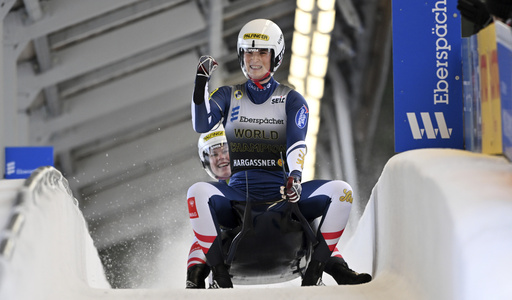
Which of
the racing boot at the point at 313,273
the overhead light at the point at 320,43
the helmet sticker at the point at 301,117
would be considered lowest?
the racing boot at the point at 313,273

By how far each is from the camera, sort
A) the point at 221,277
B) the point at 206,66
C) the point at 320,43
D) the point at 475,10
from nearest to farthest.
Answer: the point at 475,10 < the point at 221,277 < the point at 206,66 < the point at 320,43

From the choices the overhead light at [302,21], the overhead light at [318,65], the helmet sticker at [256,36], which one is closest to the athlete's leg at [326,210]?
the helmet sticker at [256,36]

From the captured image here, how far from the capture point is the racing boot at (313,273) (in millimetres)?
3775

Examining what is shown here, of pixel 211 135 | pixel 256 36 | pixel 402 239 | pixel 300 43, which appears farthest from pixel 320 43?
pixel 402 239

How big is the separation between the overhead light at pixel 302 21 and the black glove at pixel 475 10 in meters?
9.74

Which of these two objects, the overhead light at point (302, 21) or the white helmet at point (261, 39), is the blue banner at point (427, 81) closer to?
the white helmet at point (261, 39)

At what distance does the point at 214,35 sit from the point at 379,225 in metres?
9.37

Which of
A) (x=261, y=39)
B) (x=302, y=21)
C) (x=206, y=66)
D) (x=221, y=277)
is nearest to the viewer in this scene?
(x=221, y=277)

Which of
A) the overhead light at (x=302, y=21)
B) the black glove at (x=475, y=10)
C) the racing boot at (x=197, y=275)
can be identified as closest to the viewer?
the black glove at (x=475, y=10)

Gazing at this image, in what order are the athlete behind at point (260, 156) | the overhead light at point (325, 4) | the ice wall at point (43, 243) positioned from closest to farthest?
1. the ice wall at point (43, 243)
2. the athlete behind at point (260, 156)
3. the overhead light at point (325, 4)

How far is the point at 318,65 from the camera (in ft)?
46.4

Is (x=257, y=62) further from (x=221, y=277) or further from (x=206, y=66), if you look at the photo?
(x=221, y=277)

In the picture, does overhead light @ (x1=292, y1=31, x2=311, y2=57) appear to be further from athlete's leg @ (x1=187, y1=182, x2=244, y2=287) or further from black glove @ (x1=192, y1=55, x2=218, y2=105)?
athlete's leg @ (x1=187, y1=182, x2=244, y2=287)

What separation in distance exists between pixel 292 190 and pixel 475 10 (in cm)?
120
